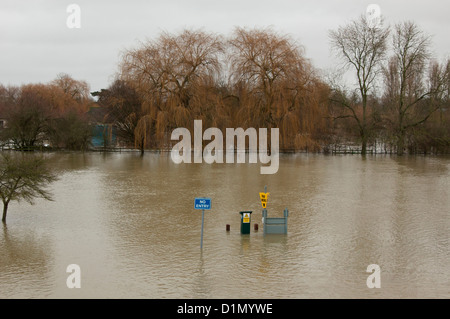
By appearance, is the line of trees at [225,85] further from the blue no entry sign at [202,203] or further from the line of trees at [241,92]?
the blue no entry sign at [202,203]

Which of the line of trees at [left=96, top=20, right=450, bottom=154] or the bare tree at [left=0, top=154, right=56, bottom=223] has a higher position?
the line of trees at [left=96, top=20, right=450, bottom=154]

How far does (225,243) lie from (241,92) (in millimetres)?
30483

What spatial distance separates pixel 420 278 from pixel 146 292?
6145 millimetres

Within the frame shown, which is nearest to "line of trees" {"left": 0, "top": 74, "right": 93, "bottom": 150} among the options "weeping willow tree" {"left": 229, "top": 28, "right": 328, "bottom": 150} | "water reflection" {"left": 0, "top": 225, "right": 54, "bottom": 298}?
"weeping willow tree" {"left": 229, "top": 28, "right": 328, "bottom": 150}

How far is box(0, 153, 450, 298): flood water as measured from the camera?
9859mm

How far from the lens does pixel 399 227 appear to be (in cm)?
1539

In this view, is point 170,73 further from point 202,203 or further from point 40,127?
point 202,203

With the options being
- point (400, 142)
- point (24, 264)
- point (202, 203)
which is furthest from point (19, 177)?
point (400, 142)

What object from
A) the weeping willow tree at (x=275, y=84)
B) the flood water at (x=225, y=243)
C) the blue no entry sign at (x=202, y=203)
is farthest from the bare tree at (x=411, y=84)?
the blue no entry sign at (x=202, y=203)

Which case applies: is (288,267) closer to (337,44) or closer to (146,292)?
(146,292)

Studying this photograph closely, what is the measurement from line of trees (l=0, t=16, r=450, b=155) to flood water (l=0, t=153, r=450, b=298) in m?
16.9

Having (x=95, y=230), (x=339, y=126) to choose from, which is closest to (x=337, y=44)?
(x=339, y=126)

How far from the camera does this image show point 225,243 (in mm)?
13203

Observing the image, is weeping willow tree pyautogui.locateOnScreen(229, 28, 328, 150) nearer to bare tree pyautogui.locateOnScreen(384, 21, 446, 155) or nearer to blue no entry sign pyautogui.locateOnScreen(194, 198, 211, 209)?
bare tree pyautogui.locateOnScreen(384, 21, 446, 155)
